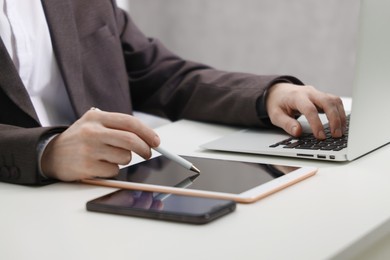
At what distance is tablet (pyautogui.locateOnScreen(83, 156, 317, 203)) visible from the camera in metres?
0.95

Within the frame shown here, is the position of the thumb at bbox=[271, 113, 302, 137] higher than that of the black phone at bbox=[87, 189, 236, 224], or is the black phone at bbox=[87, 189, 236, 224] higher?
the black phone at bbox=[87, 189, 236, 224]

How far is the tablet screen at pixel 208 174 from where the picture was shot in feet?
3.23

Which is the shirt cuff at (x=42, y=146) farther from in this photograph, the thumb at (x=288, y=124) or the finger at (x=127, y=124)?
the thumb at (x=288, y=124)

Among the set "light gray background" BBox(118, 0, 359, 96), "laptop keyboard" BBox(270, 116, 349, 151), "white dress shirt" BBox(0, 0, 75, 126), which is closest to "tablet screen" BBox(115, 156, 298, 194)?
"laptop keyboard" BBox(270, 116, 349, 151)

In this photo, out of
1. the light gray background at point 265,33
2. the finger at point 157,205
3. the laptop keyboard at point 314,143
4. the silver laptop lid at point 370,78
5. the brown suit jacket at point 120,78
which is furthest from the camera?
the light gray background at point 265,33

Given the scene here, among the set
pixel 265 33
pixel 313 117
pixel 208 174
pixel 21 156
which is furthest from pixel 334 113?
pixel 265 33

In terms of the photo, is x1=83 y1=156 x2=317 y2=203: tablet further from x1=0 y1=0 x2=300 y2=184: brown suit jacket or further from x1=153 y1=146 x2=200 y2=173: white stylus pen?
x1=0 y1=0 x2=300 y2=184: brown suit jacket

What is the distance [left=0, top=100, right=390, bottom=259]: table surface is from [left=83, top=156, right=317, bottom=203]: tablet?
15 millimetres

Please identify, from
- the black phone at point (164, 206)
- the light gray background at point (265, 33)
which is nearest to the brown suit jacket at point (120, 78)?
the black phone at point (164, 206)

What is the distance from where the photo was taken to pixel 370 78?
3.43 feet

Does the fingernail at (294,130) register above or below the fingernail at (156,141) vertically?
below

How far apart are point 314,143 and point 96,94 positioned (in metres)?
0.61

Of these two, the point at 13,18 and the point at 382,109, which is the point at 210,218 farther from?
the point at 13,18

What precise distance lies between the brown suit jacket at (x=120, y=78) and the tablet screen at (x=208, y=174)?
29 centimetres
